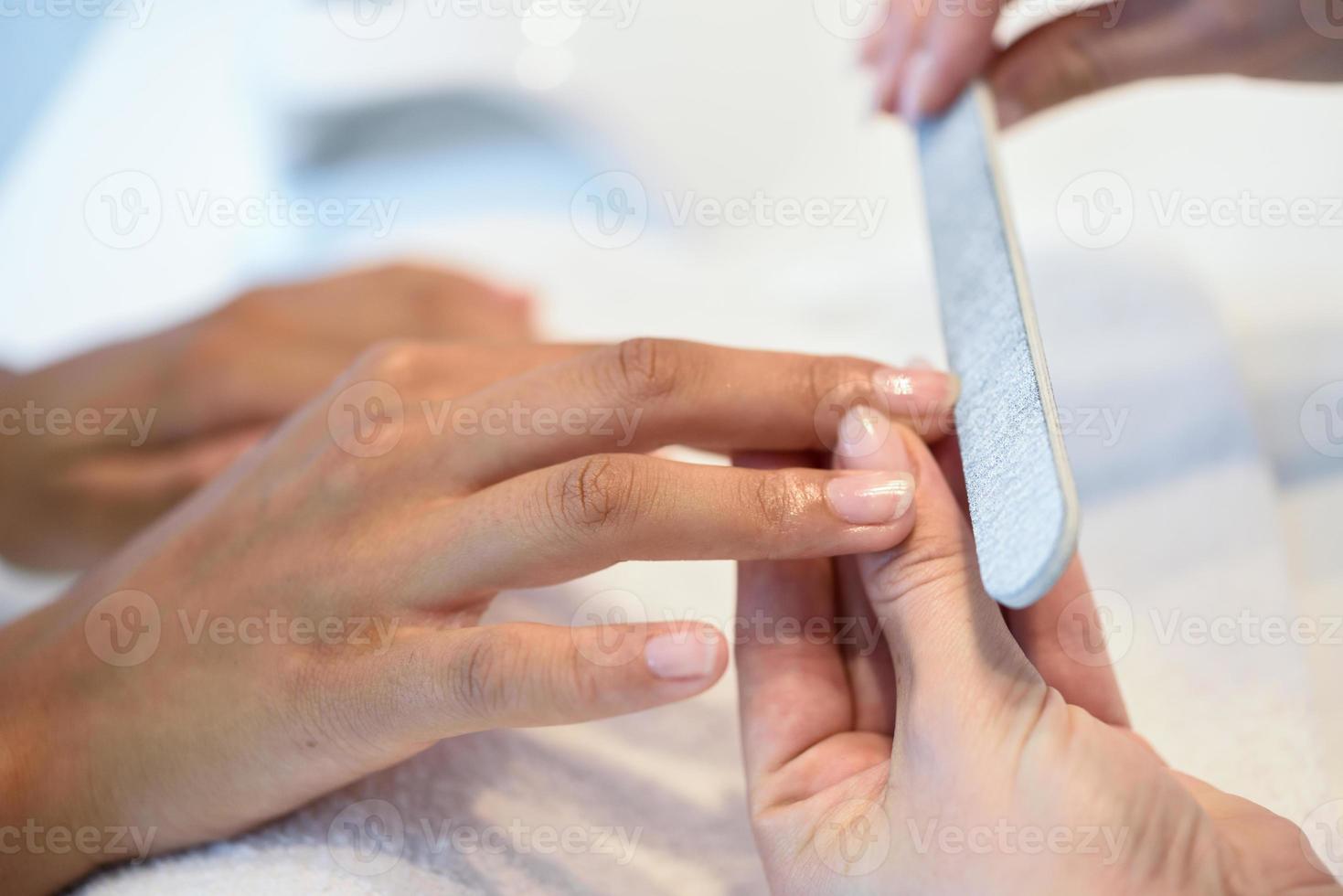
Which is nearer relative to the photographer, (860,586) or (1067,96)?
(860,586)

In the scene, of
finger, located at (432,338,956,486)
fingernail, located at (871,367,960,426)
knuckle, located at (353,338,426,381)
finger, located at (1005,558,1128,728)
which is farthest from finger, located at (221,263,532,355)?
finger, located at (1005,558,1128,728)

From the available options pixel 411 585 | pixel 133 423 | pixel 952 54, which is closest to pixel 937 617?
pixel 411 585

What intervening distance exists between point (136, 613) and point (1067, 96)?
35.3 inches

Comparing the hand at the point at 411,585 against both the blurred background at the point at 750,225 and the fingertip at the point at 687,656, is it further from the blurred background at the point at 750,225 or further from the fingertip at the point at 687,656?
the blurred background at the point at 750,225

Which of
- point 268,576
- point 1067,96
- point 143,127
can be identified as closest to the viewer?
point 268,576

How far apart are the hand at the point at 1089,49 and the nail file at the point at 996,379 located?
67mm

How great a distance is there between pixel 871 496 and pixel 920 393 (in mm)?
98

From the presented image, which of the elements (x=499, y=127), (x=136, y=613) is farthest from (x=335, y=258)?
(x=136, y=613)

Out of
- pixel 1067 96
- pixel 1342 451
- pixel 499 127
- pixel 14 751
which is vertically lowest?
pixel 14 751

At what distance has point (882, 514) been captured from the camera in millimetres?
510

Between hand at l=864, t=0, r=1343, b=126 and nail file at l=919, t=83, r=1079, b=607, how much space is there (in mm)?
67

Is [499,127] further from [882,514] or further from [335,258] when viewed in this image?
[882,514]

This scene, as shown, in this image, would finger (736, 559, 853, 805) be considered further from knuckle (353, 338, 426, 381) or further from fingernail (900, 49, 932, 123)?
fingernail (900, 49, 932, 123)

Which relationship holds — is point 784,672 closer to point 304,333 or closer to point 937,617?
point 937,617
